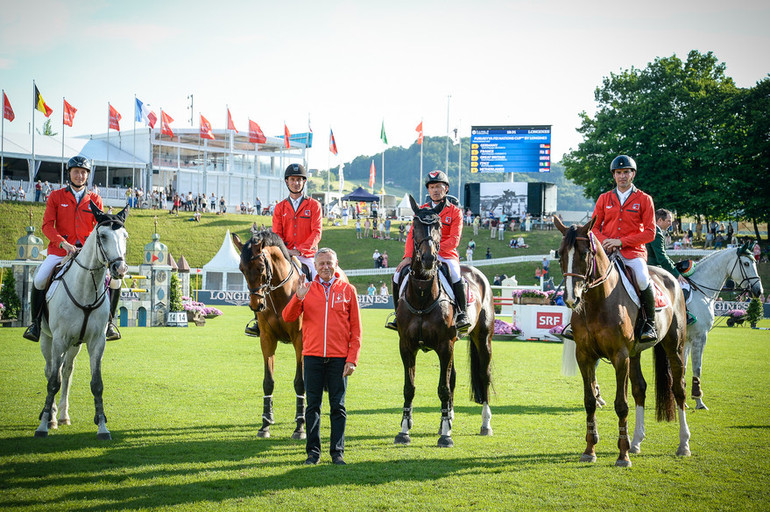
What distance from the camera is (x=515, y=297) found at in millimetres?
24250

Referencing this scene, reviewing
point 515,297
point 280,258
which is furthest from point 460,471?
point 515,297

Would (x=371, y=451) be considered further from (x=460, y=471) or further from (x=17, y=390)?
(x=17, y=390)

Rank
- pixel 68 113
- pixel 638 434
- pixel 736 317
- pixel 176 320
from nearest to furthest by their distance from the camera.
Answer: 1. pixel 638 434
2. pixel 176 320
3. pixel 736 317
4. pixel 68 113

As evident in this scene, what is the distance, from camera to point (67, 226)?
927cm

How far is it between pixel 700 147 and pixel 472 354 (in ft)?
153

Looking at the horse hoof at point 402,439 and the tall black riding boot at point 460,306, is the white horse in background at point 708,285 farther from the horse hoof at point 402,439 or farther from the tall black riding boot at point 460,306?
the horse hoof at point 402,439

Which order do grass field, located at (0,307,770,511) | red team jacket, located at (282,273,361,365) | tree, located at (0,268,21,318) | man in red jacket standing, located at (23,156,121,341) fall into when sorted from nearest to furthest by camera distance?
grass field, located at (0,307,770,511) < red team jacket, located at (282,273,361,365) < man in red jacket standing, located at (23,156,121,341) < tree, located at (0,268,21,318)

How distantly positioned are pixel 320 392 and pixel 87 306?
11.7ft

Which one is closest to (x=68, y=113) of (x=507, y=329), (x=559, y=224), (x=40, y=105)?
(x=40, y=105)

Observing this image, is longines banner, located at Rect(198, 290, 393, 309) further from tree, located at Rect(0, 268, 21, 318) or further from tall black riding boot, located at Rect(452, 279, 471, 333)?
tall black riding boot, located at Rect(452, 279, 471, 333)

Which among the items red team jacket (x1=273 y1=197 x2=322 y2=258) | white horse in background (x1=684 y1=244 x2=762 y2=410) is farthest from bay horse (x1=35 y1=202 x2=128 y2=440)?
white horse in background (x1=684 y1=244 x2=762 y2=410)

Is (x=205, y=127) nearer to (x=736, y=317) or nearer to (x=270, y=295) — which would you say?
(x=736, y=317)

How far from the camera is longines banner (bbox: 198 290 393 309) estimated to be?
37.4 meters

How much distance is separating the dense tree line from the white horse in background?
3696 centimetres
